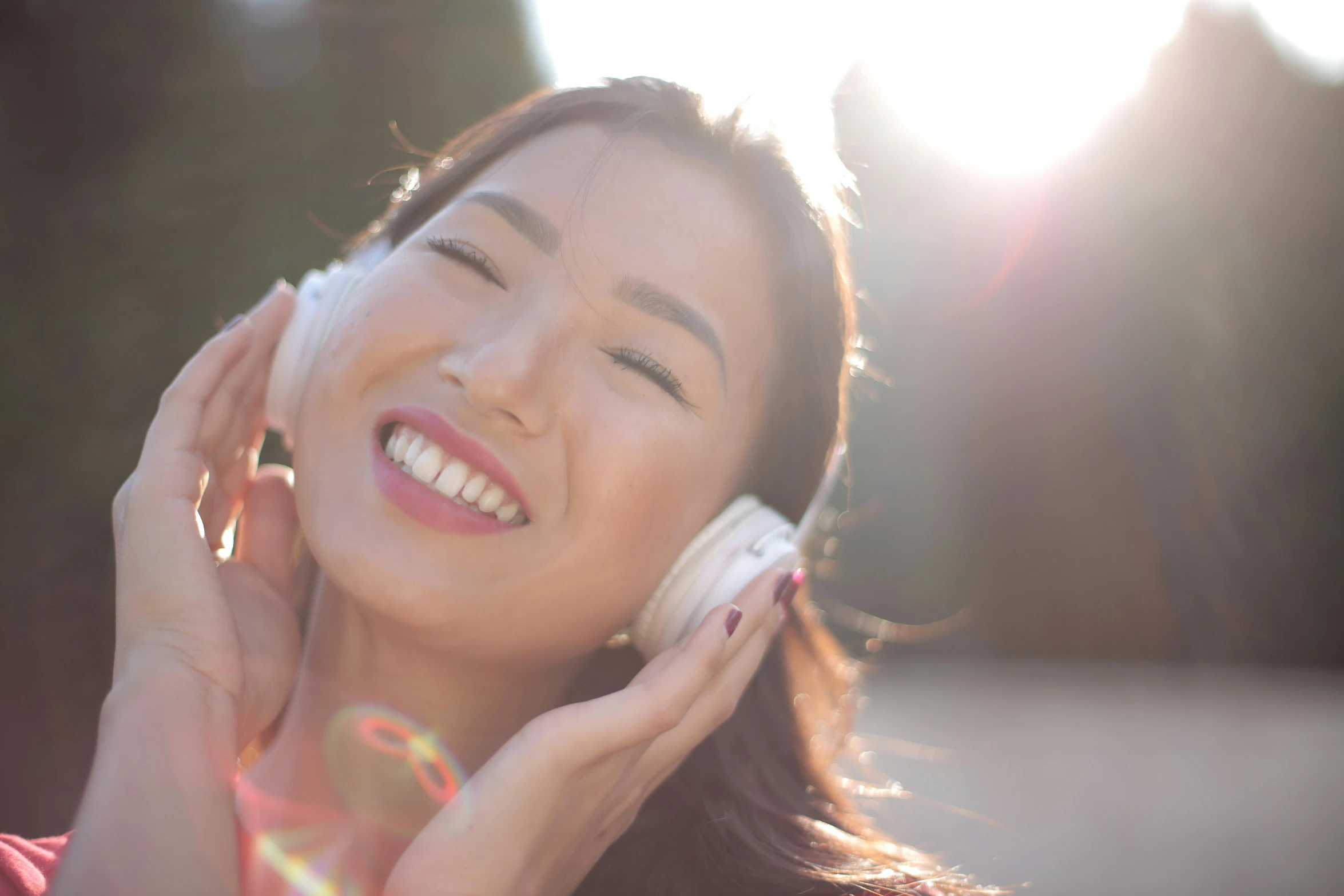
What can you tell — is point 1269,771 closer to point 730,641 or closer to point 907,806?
point 907,806

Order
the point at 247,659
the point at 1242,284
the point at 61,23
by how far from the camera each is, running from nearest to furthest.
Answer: the point at 247,659, the point at 61,23, the point at 1242,284

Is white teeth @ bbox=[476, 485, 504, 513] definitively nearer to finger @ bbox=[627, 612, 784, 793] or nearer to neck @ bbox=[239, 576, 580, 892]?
neck @ bbox=[239, 576, 580, 892]

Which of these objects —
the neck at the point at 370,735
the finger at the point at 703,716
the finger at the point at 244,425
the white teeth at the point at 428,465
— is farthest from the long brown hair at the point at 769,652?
the white teeth at the point at 428,465

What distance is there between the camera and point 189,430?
182 centimetres

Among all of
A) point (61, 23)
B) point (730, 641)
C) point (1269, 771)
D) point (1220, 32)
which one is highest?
point (1220, 32)

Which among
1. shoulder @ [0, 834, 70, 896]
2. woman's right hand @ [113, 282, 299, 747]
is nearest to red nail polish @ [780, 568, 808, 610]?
woman's right hand @ [113, 282, 299, 747]

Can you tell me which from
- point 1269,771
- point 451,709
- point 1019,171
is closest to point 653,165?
point 451,709

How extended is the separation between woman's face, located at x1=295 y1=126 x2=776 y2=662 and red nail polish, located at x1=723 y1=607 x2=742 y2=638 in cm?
20

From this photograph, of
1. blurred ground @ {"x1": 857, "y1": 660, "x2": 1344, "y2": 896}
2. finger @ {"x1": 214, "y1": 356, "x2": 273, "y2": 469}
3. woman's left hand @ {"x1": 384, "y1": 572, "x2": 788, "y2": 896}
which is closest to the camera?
woman's left hand @ {"x1": 384, "y1": 572, "x2": 788, "y2": 896}

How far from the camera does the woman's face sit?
5.17ft

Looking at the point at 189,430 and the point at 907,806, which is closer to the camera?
the point at 189,430

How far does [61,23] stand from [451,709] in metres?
3.36

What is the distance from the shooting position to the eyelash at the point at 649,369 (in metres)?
1.71

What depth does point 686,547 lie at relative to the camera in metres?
1.87
